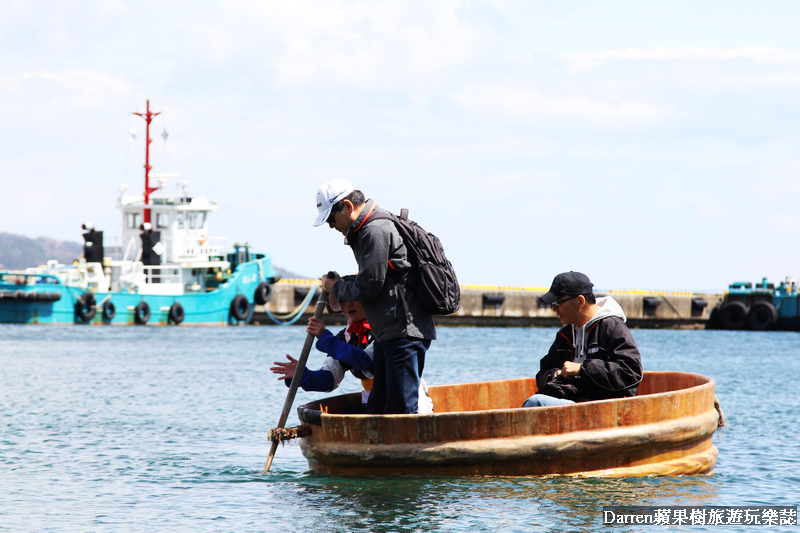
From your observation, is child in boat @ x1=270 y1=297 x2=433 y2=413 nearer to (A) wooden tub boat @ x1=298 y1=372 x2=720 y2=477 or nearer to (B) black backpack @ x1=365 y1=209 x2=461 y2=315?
(A) wooden tub boat @ x1=298 y1=372 x2=720 y2=477

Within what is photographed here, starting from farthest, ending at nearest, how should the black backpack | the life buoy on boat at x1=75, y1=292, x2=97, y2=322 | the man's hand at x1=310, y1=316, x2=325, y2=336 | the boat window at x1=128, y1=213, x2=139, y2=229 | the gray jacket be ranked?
the boat window at x1=128, y1=213, x2=139, y2=229, the life buoy on boat at x1=75, y1=292, x2=97, y2=322, the man's hand at x1=310, y1=316, x2=325, y2=336, the black backpack, the gray jacket

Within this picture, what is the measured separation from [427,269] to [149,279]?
3739 centimetres

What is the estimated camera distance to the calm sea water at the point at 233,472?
7.04 meters

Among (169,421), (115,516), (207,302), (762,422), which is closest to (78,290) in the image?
(207,302)

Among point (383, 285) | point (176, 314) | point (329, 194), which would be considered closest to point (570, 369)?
point (383, 285)

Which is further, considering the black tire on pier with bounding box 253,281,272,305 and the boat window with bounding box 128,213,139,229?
the black tire on pier with bounding box 253,281,272,305

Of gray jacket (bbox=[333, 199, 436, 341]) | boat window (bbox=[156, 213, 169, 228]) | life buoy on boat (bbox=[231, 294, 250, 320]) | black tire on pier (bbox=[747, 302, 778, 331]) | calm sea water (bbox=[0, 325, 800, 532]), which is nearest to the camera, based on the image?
gray jacket (bbox=[333, 199, 436, 341])

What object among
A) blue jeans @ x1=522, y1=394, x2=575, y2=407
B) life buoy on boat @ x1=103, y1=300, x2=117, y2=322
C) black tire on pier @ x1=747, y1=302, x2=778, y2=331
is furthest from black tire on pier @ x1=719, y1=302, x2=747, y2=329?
blue jeans @ x1=522, y1=394, x2=575, y2=407

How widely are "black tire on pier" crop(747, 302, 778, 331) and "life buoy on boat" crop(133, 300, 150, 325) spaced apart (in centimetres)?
3280

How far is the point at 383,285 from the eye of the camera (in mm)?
6828

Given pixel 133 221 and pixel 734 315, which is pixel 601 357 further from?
pixel 734 315

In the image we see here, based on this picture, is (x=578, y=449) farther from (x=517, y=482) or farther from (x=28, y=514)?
(x=28, y=514)

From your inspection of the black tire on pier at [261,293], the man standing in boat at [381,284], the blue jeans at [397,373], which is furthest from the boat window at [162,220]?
the man standing in boat at [381,284]

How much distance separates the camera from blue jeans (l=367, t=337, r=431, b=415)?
7.06 metres
